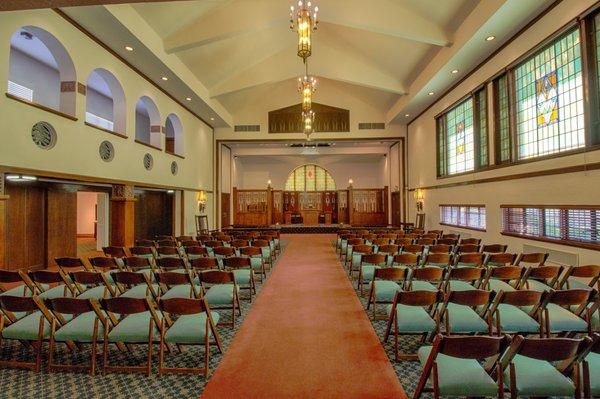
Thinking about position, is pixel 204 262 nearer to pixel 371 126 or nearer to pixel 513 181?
pixel 513 181

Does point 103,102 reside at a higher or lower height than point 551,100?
higher

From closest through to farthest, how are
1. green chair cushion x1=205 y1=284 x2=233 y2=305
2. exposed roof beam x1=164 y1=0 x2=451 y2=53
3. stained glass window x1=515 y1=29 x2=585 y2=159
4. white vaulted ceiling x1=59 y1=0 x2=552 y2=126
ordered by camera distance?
green chair cushion x1=205 y1=284 x2=233 y2=305 < stained glass window x1=515 y1=29 x2=585 y2=159 < white vaulted ceiling x1=59 y1=0 x2=552 y2=126 < exposed roof beam x1=164 y1=0 x2=451 y2=53

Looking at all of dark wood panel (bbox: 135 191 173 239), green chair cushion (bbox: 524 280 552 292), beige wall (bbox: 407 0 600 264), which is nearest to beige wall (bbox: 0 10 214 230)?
dark wood panel (bbox: 135 191 173 239)

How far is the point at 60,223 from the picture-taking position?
8.03m

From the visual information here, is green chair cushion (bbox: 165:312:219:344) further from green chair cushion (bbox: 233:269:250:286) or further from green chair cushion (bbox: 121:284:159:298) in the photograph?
green chair cushion (bbox: 233:269:250:286)

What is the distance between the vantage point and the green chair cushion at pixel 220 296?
12.4 ft

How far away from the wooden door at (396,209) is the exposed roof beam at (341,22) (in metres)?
8.37

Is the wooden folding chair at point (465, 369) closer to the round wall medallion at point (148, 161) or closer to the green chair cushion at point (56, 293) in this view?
the green chair cushion at point (56, 293)

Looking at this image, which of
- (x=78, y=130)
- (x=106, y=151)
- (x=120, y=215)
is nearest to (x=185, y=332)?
(x=78, y=130)

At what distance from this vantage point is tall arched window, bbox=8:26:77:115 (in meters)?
6.04

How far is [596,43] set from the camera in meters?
4.82

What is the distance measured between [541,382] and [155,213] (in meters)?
11.8

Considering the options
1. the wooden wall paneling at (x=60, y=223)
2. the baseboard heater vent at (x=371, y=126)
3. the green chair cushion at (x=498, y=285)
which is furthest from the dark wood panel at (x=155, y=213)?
the green chair cushion at (x=498, y=285)

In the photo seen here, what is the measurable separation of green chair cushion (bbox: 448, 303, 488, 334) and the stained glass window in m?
4.08
